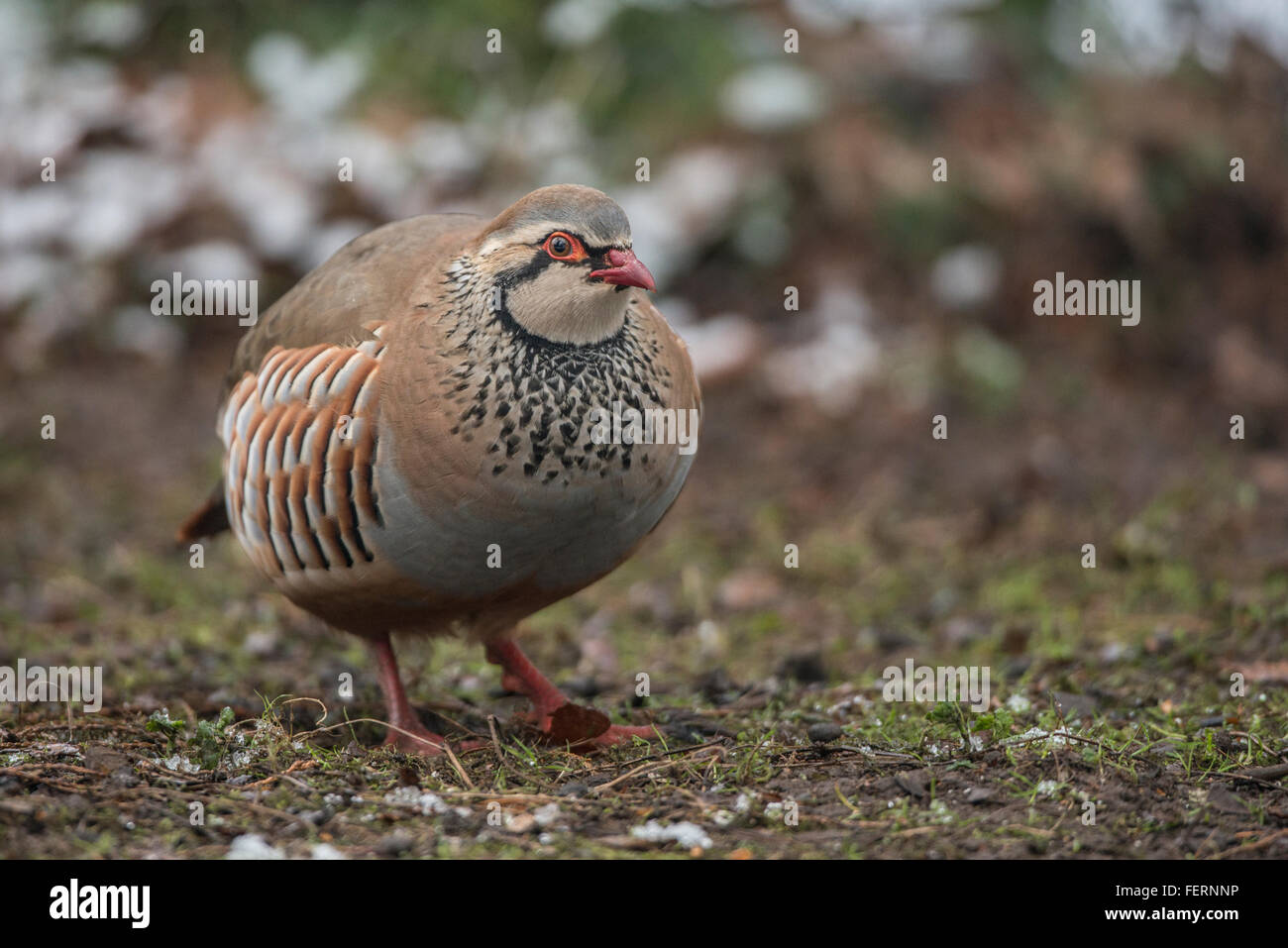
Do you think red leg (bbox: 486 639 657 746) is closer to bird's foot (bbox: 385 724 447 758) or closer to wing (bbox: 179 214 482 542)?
bird's foot (bbox: 385 724 447 758)

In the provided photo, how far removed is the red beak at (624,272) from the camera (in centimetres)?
378

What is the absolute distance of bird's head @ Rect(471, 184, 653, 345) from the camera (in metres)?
3.81

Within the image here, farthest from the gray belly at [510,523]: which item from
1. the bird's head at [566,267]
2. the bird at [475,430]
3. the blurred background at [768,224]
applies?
the blurred background at [768,224]

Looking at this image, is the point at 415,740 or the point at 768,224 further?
the point at 768,224

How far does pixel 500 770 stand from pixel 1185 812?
→ 1.69m

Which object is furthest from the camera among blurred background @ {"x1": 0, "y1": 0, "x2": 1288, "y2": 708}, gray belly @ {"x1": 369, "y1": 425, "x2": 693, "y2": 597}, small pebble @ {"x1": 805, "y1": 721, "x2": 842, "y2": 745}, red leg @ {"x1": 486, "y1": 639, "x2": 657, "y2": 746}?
blurred background @ {"x1": 0, "y1": 0, "x2": 1288, "y2": 708}

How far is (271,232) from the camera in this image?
8.78 meters

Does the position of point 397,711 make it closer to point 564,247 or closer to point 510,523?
point 510,523

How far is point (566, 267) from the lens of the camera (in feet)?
12.6

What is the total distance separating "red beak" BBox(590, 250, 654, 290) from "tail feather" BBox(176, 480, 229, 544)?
1.70 meters

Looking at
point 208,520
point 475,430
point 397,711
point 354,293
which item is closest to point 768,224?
point 208,520

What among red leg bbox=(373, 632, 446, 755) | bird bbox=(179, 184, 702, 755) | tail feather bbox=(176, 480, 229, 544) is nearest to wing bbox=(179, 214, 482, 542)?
bird bbox=(179, 184, 702, 755)

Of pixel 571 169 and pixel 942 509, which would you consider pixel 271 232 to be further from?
pixel 942 509

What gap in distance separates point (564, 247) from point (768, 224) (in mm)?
5283
